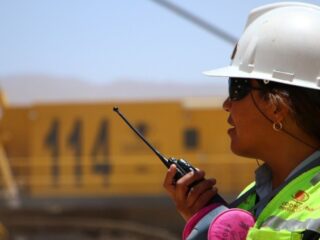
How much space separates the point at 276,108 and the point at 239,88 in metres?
0.12

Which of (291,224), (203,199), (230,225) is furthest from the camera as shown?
(203,199)

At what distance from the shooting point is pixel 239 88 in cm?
165

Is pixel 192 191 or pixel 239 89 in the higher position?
pixel 239 89

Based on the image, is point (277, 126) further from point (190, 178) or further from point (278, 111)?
point (190, 178)

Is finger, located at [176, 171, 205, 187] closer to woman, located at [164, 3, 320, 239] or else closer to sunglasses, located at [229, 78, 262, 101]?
woman, located at [164, 3, 320, 239]

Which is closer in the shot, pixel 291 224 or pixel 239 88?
pixel 291 224

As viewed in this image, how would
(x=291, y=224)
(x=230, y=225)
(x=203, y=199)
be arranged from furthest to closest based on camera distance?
(x=203, y=199) < (x=230, y=225) < (x=291, y=224)

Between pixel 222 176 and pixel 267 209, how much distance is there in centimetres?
1442

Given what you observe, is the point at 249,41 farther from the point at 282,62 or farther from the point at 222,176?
the point at 222,176

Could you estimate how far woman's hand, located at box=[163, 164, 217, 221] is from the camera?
161cm

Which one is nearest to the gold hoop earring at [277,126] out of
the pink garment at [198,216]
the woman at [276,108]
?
the woman at [276,108]

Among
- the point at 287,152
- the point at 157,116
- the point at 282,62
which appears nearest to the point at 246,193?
the point at 287,152

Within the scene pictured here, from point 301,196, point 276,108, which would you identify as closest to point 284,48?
point 276,108

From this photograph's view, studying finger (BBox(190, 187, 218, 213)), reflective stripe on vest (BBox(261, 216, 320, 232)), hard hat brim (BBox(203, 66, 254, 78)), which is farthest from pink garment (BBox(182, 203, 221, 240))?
hard hat brim (BBox(203, 66, 254, 78))
